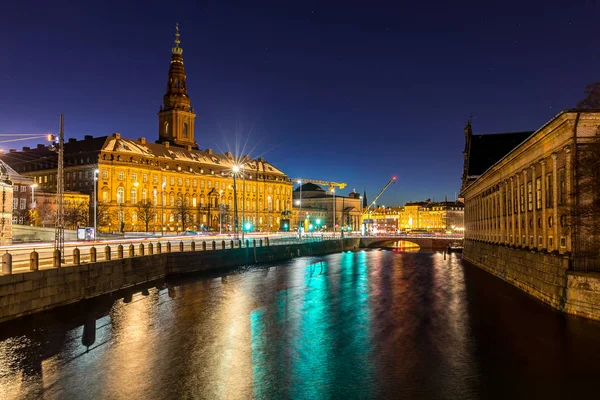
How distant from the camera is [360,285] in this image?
43.1 metres

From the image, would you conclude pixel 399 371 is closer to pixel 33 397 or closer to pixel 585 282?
pixel 33 397

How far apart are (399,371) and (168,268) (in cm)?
3117

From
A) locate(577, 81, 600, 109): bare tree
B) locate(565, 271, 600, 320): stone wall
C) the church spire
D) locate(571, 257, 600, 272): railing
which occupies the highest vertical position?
the church spire

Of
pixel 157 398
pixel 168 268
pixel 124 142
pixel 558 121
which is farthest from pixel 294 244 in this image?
pixel 124 142

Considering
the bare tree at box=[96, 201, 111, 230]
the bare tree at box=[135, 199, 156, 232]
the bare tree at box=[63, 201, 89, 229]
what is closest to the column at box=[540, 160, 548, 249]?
the bare tree at box=[63, 201, 89, 229]

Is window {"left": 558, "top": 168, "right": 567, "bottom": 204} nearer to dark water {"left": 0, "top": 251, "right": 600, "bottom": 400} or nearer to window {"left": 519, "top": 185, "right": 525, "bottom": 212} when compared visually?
dark water {"left": 0, "top": 251, "right": 600, "bottom": 400}

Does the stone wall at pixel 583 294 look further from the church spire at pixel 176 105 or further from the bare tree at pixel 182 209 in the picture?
the church spire at pixel 176 105

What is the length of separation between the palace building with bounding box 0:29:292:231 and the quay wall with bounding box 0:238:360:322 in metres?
51.0

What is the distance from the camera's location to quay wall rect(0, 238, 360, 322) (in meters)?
Result: 24.6

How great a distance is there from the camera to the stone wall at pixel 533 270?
27.3 metres

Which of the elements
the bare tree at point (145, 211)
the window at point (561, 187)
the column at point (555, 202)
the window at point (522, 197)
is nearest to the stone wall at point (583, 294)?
the column at point (555, 202)

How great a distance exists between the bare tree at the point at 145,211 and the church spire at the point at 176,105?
36.7 metres

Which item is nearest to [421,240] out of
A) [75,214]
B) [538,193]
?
[75,214]

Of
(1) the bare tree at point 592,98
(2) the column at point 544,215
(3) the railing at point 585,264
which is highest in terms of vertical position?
(1) the bare tree at point 592,98
